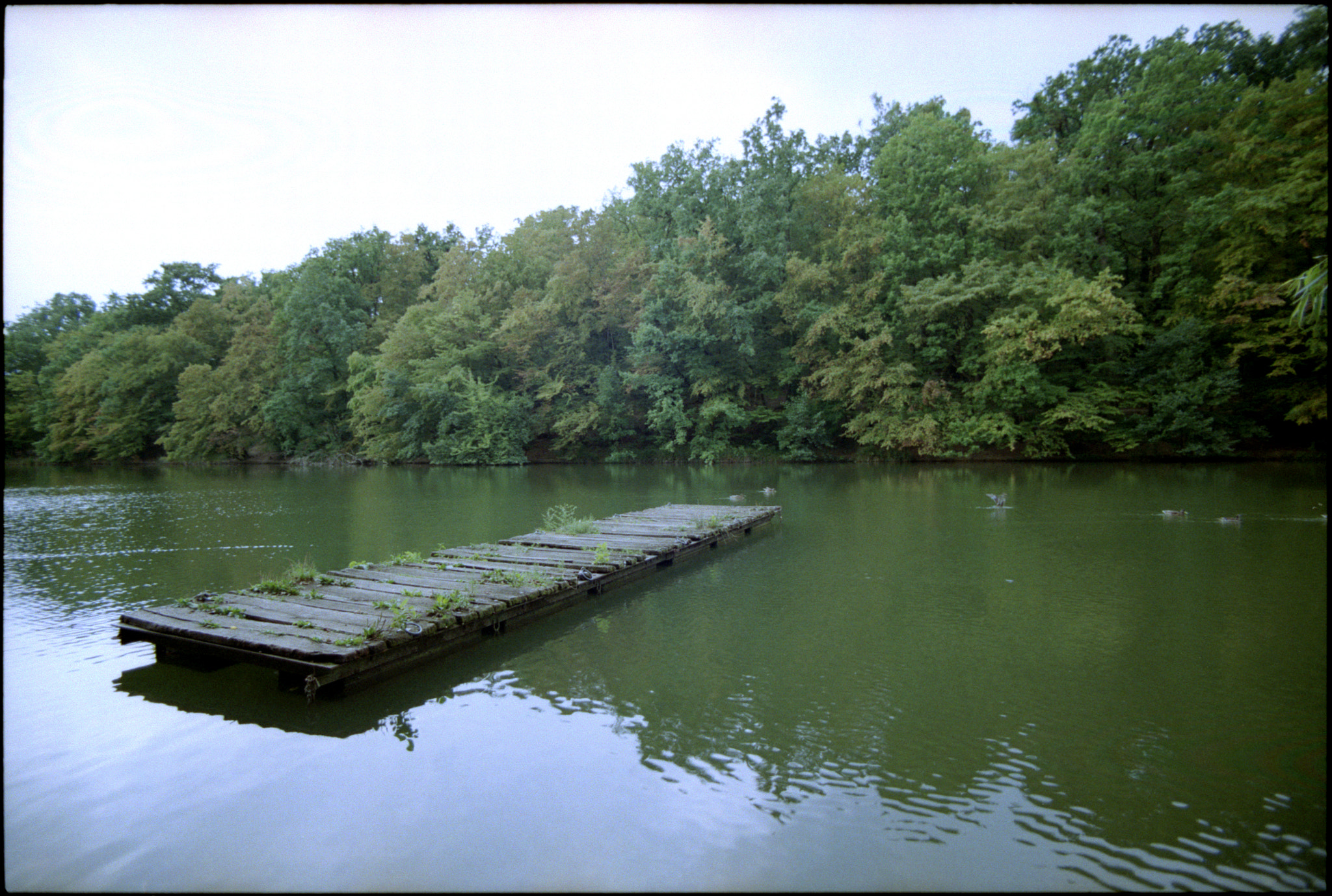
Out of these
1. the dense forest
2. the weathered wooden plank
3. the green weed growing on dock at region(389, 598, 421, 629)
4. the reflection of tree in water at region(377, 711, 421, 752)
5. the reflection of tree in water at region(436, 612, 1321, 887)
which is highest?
the dense forest

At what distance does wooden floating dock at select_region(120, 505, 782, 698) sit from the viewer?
519 centimetres

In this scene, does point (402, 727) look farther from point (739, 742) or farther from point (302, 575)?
point (302, 575)

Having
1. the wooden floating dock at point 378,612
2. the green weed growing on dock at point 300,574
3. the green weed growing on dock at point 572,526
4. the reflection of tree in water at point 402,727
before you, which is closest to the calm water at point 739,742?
the reflection of tree in water at point 402,727

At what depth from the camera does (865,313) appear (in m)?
28.6

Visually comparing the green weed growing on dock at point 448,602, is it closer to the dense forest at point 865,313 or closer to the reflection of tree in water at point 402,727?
the reflection of tree in water at point 402,727

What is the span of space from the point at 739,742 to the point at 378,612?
10.8 feet

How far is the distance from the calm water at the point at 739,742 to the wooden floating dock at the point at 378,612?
0.67 ft

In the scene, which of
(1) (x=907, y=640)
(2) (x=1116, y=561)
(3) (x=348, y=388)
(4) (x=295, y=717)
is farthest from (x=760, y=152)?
(4) (x=295, y=717)

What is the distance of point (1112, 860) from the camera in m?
3.21

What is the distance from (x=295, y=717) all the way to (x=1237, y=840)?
17.2 ft

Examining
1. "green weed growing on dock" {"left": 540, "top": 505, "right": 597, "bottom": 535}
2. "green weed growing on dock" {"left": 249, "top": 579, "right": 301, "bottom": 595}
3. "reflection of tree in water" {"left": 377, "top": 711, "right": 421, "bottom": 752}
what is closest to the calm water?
"reflection of tree in water" {"left": 377, "top": 711, "right": 421, "bottom": 752}

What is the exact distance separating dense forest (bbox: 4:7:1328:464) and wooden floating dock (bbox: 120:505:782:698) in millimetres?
19644

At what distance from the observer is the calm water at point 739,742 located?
324 cm

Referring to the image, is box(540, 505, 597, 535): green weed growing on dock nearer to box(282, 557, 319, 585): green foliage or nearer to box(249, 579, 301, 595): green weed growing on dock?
box(282, 557, 319, 585): green foliage
